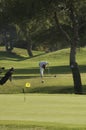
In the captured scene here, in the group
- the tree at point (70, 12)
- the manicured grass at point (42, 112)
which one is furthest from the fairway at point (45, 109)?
the tree at point (70, 12)

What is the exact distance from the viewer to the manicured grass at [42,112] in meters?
10.2

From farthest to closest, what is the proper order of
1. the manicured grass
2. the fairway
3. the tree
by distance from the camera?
the tree → the fairway → the manicured grass

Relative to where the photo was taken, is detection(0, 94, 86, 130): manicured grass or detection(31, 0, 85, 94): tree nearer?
detection(0, 94, 86, 130): manicured grass

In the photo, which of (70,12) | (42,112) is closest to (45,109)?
(42,112)

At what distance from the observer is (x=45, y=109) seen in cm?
1212

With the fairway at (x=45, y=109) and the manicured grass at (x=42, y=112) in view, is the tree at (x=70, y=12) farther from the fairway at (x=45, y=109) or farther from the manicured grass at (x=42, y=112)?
the manicured grass at (x=42, y=112)

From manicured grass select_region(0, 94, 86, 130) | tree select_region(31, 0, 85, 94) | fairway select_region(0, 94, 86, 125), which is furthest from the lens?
tree select_region(31, 0, 85, 94)

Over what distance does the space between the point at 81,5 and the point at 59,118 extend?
48.7ft

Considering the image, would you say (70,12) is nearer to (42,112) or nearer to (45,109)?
(45,109)

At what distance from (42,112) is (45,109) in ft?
1.21

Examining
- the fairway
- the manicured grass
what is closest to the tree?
the fairway

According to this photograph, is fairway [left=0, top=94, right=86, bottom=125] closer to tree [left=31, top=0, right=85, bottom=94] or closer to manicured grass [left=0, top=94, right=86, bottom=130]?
manicured grass [left=0, top=94, right=86, bottom=130]

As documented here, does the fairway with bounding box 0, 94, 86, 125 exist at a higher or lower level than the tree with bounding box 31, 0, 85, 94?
lower

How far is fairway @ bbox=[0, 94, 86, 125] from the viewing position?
11.0 metres
